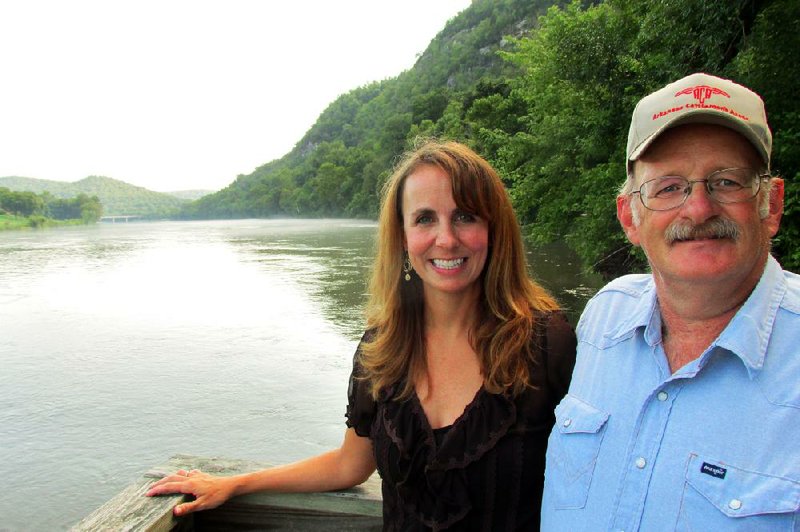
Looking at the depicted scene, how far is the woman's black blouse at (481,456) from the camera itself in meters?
1.77

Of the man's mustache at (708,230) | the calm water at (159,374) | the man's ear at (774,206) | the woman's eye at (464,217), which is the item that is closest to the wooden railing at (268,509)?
the woman's eye at (464,217)

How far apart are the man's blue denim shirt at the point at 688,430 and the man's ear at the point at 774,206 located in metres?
0.10

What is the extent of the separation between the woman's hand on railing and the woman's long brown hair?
72cm

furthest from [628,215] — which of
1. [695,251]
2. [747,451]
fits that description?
[747,451]

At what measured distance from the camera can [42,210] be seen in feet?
Result: 313

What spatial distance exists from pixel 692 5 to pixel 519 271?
29.0 ft

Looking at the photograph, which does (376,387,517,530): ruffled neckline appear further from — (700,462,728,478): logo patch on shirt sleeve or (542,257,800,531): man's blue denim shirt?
(700,462,728,478): logo patch on shirt sleeve

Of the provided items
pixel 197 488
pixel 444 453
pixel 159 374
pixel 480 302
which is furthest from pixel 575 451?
pixel 159 374

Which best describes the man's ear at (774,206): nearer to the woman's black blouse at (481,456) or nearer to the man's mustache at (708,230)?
the man's mustache at (708,230)

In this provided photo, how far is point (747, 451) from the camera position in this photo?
3.92 ft

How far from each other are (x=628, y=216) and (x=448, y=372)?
0.81 m

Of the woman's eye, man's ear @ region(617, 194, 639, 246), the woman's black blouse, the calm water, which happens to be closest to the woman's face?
the woman's eye

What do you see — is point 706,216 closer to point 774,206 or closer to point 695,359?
point 774,206

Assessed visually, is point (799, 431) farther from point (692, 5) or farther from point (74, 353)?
point (74, 353)
